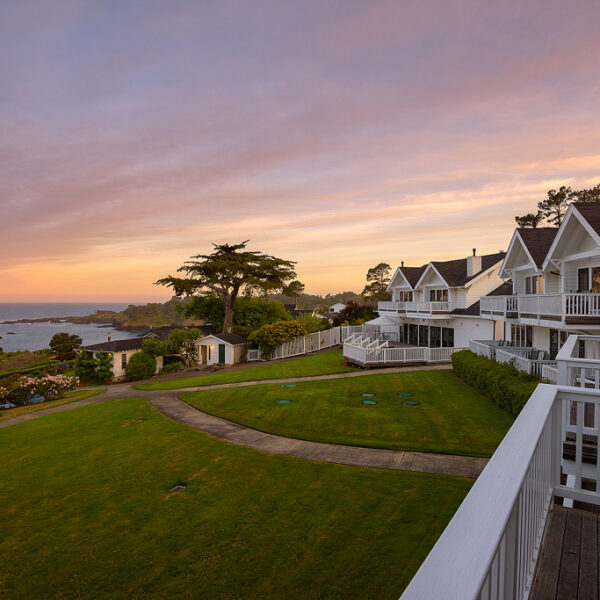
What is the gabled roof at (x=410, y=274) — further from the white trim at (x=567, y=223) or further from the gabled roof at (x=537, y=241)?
the white trim at (x=567, y=223)

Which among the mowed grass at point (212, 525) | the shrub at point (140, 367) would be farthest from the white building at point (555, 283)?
the shrub at point (140, 367)

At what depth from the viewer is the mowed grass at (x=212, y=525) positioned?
5.46m

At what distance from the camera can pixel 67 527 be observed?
7.14 m

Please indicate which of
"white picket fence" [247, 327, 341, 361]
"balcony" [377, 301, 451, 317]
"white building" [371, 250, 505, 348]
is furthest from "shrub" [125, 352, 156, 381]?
"balcony" [377, 301, 451, 317]

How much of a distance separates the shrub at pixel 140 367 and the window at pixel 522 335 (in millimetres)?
29946

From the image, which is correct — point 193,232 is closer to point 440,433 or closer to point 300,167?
point 300,167

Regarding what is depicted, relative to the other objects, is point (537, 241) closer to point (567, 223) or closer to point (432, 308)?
point (567, 223)

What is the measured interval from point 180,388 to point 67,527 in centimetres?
1458

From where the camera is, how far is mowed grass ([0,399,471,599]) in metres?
5.46

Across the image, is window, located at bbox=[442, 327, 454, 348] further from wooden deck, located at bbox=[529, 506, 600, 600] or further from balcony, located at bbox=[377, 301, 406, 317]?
wooden deck, located at bbox=[529, 506, 600, 600]

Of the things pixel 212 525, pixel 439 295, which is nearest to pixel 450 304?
pixel 439 295

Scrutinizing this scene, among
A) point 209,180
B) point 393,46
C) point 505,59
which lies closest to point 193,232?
point 209,180

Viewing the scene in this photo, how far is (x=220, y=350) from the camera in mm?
36438

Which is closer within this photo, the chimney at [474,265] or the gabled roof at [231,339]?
the chimney at [474,265]
